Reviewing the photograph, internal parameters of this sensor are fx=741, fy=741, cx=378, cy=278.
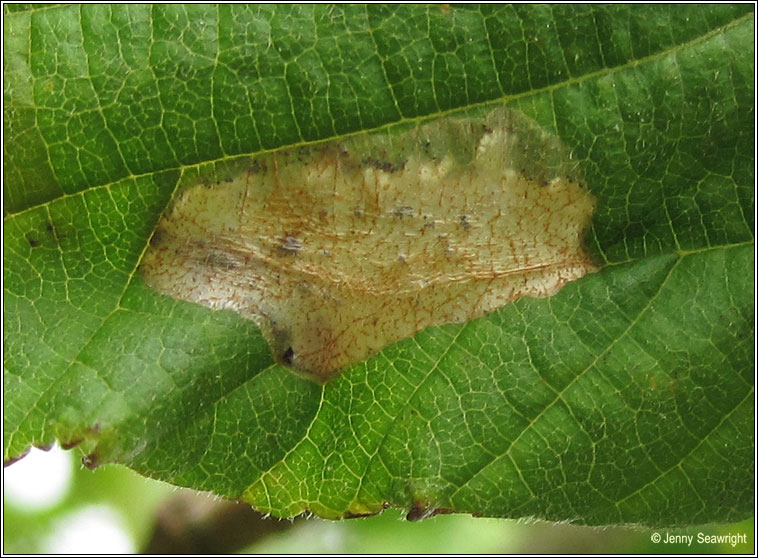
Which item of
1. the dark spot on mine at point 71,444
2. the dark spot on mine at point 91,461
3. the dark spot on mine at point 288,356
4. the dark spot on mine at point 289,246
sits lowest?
the dark spot on mine at point 288,356

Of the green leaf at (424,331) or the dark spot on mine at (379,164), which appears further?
the dark spot on mine at (379,164)

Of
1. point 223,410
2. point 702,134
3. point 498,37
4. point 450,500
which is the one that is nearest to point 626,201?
point 702,134

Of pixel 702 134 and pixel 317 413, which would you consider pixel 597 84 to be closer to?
pixel 702 134

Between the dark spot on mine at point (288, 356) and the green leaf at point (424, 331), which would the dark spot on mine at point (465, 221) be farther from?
the dark spot on mine at point (288, 356)

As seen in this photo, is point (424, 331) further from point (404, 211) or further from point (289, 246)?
point (289, 246)

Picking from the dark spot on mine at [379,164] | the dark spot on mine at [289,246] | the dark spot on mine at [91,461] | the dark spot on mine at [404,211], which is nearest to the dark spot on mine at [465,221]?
the dark spot on mine at [404,211]

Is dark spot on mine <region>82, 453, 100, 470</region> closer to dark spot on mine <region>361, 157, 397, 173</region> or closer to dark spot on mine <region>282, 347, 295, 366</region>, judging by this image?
dark spot on mine <region>282, 347, 295, 366</region>

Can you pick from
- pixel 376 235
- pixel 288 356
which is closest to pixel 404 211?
pixel 376 235
